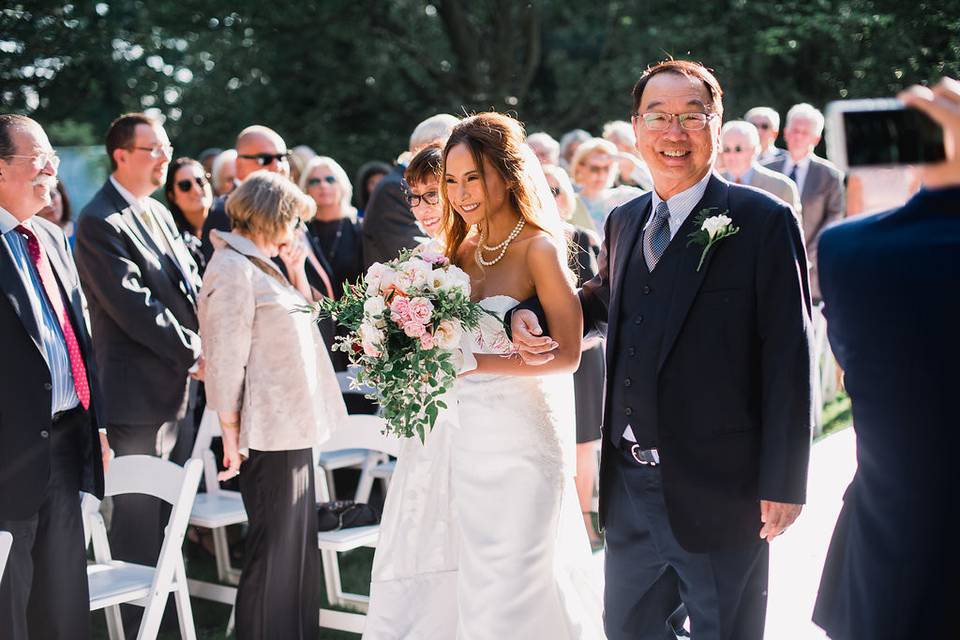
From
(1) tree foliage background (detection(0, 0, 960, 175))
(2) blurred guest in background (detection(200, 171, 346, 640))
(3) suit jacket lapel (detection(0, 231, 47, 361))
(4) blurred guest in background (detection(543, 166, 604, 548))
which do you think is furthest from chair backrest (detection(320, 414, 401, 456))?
(1) tree foliage background (detection(0, 0, 960, 175))

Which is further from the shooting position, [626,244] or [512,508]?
[512,508]

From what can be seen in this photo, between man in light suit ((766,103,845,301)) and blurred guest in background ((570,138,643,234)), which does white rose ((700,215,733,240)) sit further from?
man in light suit ((766,103,845,301))

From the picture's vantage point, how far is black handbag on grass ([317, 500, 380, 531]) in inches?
210

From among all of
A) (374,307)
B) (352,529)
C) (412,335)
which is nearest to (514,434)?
(412,335)

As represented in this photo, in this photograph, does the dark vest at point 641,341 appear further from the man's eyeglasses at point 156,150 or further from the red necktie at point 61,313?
the man's eyeglasses at point 156,150

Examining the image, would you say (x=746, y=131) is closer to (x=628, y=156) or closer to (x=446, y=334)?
(x=628, y=156)

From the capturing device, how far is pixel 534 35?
1678 centimetres

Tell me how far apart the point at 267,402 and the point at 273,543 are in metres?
0.65

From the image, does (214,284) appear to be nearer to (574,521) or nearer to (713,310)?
(574,521)

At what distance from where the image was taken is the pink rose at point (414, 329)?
11.9 ft

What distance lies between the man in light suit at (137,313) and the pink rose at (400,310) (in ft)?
7.04

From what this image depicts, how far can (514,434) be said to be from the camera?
12.8 ft

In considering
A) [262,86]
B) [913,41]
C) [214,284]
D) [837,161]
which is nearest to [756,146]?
[913,41]

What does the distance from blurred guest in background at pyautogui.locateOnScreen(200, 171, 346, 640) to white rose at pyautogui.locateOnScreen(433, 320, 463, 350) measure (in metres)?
1.37
